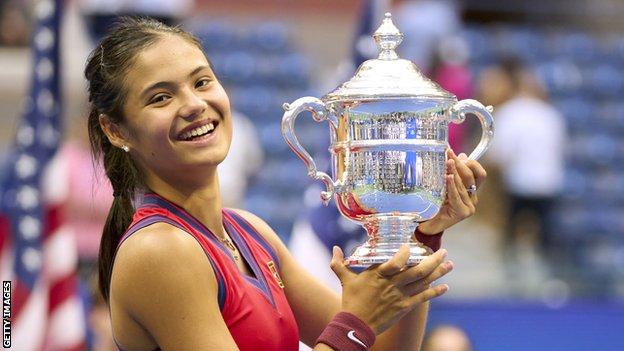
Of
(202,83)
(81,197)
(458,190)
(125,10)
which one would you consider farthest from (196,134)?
(81,197)

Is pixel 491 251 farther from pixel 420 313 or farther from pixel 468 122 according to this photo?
pixel 420 313

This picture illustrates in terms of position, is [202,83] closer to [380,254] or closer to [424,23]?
[380,254]

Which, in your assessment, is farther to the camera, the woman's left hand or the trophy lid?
the woman's left hand

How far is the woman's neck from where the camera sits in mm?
2312

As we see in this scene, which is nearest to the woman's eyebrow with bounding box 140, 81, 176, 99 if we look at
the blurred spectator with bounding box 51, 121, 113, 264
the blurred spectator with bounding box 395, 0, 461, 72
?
the blurred spectator with bounding box 51, 121, 113, 264

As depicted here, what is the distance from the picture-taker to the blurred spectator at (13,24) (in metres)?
7.27

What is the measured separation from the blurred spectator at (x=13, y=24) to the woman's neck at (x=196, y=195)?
5092 millimetres

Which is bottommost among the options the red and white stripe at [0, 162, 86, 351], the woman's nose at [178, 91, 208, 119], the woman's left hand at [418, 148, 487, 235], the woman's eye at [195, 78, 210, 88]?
the red and white stripe at [0, 162, 86, 351]

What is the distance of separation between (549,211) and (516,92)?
667 millimetres

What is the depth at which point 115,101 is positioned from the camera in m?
2.29

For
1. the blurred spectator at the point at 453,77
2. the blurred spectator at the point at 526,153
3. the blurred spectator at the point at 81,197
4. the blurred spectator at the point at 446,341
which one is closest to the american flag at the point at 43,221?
the blurred spectator at the point at 81,197

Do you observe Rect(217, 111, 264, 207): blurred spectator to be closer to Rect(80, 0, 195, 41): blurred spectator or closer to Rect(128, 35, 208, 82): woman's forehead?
Rect(80, 0, 195, 41): blurred spectator

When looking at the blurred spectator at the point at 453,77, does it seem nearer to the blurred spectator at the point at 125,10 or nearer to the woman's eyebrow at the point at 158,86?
the blurred spectator at the point at 125,10

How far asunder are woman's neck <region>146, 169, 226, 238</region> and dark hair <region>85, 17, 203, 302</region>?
0.06 meters
